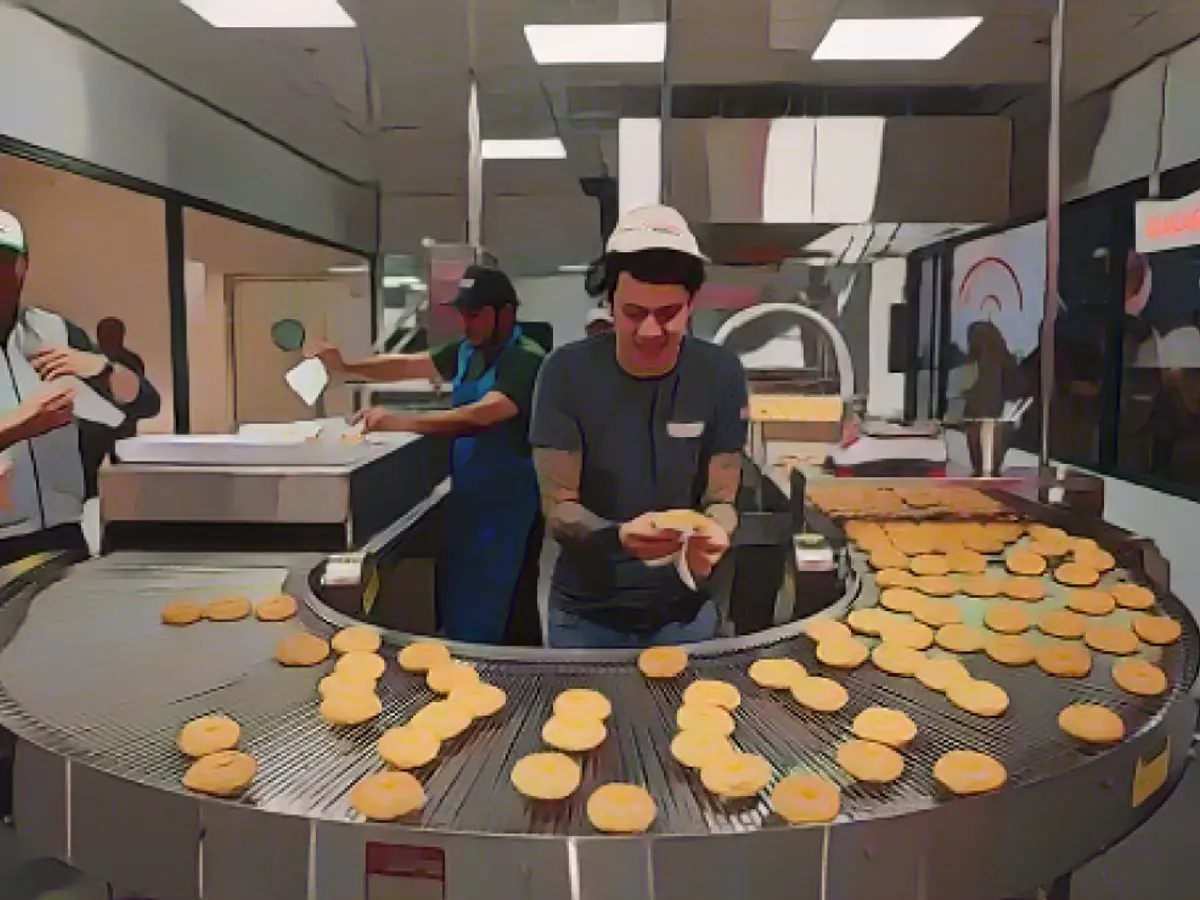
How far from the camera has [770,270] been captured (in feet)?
7.85

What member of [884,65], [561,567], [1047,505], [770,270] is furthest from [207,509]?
[884,65]

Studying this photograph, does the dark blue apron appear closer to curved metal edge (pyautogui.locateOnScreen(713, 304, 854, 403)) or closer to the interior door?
the interior door

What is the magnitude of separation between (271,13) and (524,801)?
212 cm

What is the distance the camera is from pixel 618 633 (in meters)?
1.98

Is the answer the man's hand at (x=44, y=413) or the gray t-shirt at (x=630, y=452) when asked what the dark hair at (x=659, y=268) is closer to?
the gray t-shirt at (x=630, y=452)

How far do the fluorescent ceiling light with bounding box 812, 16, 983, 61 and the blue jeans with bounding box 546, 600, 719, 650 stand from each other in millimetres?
1608

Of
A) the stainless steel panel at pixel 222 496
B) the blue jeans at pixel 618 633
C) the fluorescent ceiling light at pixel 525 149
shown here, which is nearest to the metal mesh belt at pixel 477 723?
the stainless steel panel at pixel 222 496

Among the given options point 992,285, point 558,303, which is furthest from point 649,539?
point 992,285

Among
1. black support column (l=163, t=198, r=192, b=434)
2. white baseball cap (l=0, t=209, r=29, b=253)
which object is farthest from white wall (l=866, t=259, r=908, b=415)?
white baseball cap (l=0, t=209, r=29, b=253)

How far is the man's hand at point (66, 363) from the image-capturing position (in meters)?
2.11

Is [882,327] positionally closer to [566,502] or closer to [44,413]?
[566,502]

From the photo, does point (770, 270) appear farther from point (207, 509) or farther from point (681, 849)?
point (681, 849)

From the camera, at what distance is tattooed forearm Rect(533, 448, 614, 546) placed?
2051 millimetres

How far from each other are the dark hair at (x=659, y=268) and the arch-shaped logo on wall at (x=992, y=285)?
995mm
